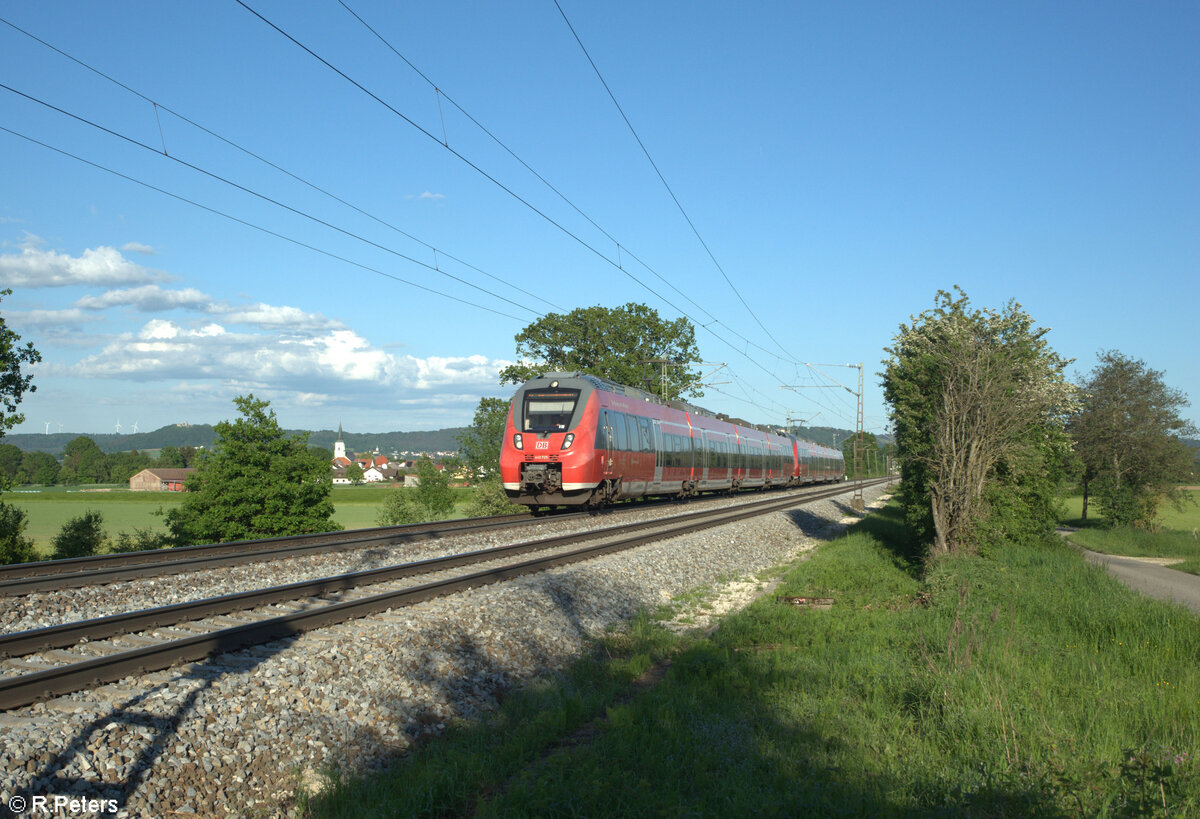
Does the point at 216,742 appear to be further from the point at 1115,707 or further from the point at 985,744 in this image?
the point at 1115,707

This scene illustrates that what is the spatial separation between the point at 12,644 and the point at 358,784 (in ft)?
12.1

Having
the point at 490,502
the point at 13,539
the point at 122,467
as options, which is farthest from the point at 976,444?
the point at 122,467

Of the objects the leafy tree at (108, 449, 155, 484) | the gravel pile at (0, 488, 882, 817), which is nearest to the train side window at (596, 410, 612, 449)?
the gravel pile at (0, 488, 882, 817)

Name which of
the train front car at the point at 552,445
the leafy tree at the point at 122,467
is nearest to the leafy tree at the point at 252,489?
the train front car at the point at 552,445

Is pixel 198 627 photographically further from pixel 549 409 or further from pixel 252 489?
pixel 252 489

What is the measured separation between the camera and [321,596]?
31.8 feet

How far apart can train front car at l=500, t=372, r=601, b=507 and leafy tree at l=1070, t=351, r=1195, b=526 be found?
23325 mm

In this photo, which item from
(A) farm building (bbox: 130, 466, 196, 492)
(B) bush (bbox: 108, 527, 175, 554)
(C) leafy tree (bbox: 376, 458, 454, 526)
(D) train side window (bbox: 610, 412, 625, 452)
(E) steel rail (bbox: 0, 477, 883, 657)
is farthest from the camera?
(A) farm building (bbox: 130, 466, 196, 492)

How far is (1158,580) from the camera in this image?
18.1m

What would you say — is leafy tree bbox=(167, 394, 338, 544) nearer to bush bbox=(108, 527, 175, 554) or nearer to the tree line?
bush bbox=(108, 527, 175, 554)

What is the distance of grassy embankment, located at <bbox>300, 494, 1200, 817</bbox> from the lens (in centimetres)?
470

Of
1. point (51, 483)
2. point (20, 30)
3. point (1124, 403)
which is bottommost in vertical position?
point (51, 483)

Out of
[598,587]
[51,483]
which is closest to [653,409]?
[598,587]

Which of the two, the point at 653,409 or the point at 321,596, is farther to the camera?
the point at 653,409
